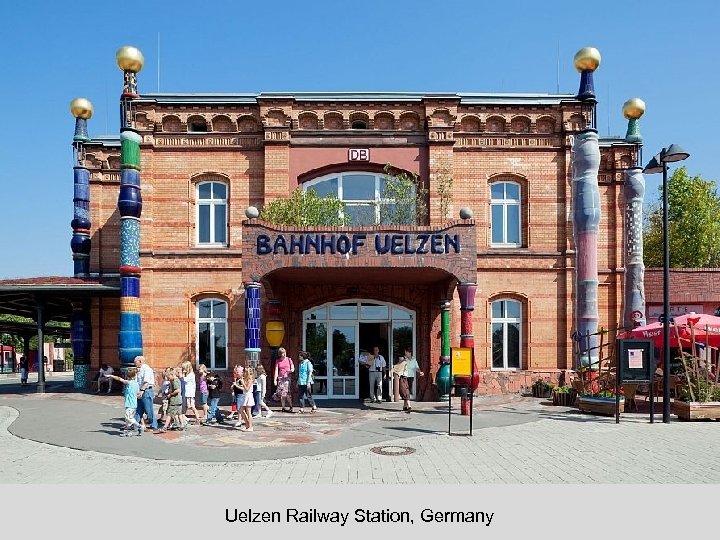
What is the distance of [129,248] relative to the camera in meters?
17.9

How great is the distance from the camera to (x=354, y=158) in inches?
728

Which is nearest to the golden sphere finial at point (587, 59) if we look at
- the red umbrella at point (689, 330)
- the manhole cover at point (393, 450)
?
the red umbrella at point (689, 330)

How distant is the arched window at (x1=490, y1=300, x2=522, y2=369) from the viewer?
61.1ft

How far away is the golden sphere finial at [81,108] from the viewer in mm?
20344

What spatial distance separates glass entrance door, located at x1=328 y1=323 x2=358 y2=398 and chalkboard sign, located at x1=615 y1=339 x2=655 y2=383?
7864 mm

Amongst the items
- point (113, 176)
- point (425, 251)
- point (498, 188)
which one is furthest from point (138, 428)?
point (498, 188)

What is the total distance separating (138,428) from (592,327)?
13.6 meters

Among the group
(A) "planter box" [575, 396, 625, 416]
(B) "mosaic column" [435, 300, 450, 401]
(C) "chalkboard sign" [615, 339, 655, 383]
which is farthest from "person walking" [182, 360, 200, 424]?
(C) "chalkboard sign" [615, 339, 655, 383]

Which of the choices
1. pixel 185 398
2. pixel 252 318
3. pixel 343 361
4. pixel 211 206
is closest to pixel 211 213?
pixel 211 206

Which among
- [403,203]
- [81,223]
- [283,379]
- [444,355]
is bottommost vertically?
[283,379]

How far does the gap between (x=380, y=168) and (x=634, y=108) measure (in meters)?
9.57

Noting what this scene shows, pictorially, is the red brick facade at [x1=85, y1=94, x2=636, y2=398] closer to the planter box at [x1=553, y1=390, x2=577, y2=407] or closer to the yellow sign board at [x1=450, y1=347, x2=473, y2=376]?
the planter box at [x1=553, y1=390, x2=577, y2=407]

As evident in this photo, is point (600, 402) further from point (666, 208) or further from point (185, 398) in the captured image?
point (185, 398)

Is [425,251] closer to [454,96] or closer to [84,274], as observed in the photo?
[454,96]
